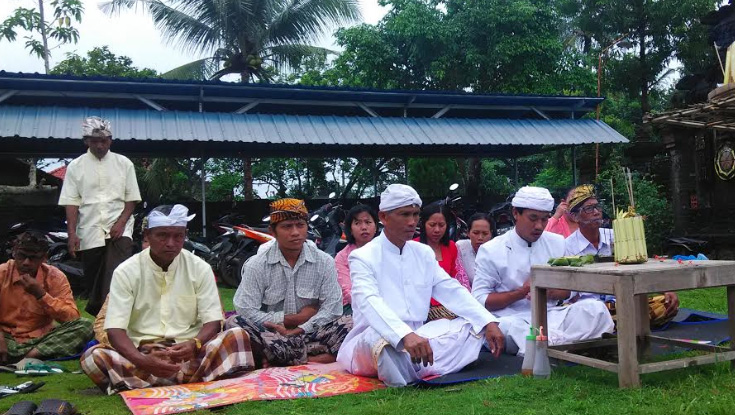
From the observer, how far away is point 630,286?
3559 mm

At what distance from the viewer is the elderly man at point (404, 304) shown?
13.5 feet

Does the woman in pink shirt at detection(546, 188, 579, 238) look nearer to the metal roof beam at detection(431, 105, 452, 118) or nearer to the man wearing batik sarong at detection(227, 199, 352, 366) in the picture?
the man wearing batik sarong at detection(227, 199, 352, 366)

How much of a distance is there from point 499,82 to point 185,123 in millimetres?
10617

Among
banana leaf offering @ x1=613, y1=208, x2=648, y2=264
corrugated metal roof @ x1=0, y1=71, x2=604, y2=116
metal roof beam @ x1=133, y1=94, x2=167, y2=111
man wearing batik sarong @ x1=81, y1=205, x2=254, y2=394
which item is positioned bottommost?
man wearing batik sarong @ x1=81, y1=205, x2=254, y2=394

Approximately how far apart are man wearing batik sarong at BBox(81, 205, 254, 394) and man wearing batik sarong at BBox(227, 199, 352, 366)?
38 cm

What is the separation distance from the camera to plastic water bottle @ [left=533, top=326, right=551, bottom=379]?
13.5 ft

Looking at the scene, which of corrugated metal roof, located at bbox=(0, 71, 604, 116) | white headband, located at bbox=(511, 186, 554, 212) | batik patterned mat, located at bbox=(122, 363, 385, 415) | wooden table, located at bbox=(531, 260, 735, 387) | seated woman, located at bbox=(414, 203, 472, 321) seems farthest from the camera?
corrugated metal roof, located at bbox=(0, 71, 604, 116)

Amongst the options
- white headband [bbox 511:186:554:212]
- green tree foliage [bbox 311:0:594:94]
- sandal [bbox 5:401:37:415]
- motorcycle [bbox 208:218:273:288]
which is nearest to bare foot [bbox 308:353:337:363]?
white headband [bbox 511:186:554:212]

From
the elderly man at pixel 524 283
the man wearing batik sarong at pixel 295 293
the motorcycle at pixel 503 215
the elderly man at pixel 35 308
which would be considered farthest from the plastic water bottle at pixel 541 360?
the motorcycle at pixel 503 215

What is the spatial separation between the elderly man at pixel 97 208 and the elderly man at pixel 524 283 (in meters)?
3.36

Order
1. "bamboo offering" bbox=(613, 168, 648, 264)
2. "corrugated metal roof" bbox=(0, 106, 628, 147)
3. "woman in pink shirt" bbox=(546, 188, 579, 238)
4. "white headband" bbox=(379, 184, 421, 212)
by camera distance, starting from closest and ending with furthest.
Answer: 1. "bamboo offering" bbox=(613, 168, 648, 264)
2. "white headband" bbox=(379, 184, 421, 212)
3. "woman in pink shirt" bbox=(546, 188, 579, 238)
4. "corrugated metal roof" bbox=(0, 106, 628, 147)

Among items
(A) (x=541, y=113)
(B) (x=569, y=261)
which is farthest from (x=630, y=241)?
(A) (x=541, y=113)

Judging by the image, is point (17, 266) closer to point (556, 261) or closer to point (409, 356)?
point (409, 356)

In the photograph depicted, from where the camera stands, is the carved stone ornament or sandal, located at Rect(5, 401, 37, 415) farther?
the carved stone ornament
